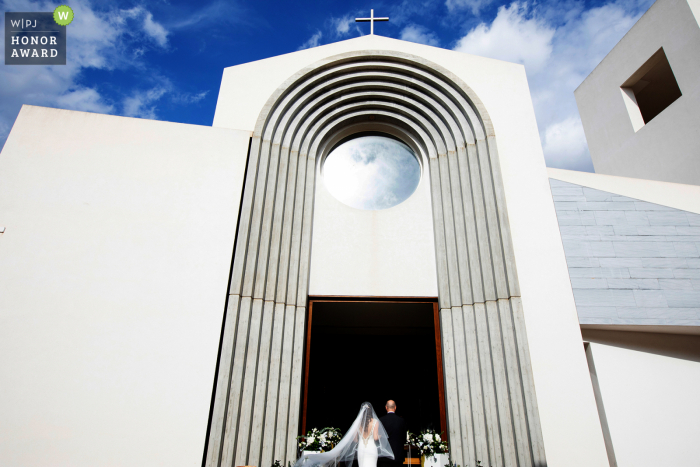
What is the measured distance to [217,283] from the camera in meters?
6.08

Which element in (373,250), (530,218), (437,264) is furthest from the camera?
(373,250)

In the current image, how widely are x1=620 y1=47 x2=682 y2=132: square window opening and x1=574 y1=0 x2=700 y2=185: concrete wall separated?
0.52 feet

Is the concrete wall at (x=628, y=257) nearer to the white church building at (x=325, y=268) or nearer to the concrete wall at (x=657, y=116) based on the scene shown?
the white church building at (x=325, y=268)

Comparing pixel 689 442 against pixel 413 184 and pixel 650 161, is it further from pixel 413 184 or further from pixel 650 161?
pixel 650 161

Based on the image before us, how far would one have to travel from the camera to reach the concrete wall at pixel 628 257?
6184mm

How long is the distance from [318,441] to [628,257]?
213 inches

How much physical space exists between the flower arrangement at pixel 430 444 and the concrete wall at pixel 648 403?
222cm

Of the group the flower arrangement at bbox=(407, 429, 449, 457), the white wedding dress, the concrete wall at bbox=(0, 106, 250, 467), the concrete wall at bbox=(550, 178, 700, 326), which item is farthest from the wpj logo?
the concrete wall at bbox=(550, 178, 700, 326)

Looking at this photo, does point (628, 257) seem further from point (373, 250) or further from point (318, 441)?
point (318, 441)

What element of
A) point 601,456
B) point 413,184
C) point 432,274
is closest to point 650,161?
point 413,184

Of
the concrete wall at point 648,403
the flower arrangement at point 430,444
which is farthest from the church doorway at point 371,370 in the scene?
the concrete wall at point 648,403

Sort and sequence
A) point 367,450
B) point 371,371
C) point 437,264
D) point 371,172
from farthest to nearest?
point 371,371, point 371,172, point 437,264, point 367,450

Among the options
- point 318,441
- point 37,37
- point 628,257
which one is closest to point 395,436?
point 318,441

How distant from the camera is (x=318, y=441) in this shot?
234 inches
